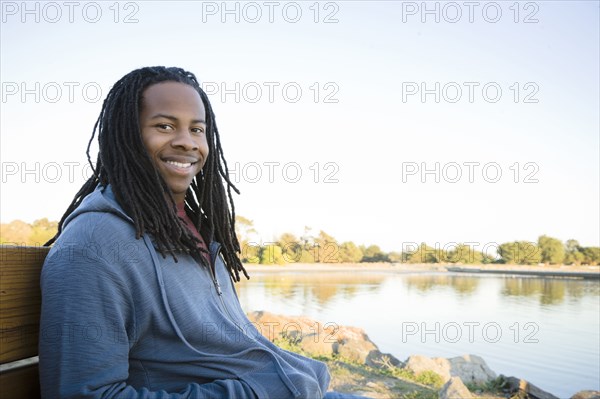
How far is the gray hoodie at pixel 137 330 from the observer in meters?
1.15

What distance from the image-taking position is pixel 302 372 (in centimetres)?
144

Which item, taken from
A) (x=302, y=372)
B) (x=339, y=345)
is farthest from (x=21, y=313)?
(x=339, y=345)

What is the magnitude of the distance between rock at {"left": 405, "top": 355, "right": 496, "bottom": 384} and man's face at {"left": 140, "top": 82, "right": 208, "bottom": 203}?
526 cm

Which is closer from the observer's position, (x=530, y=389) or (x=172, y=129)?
(x=172, y=129)

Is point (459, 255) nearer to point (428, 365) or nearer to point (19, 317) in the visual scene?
point (428, 365)

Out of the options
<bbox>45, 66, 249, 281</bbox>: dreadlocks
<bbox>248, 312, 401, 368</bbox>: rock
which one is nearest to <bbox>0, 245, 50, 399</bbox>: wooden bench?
<bbox>45, 66, 249, 281</bbox>: dreadlocks

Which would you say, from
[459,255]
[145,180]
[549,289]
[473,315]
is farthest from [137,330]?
[549,289]

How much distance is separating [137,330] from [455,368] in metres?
6.11

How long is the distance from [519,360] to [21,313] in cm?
848

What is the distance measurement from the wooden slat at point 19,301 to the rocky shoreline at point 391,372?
3624 mm

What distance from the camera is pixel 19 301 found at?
1229 millimetres

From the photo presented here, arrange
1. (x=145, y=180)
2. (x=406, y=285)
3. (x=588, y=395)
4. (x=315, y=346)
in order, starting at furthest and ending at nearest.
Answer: (x=406, y=285), (x=315, y=346), (x=588, y=395), (x=145, y=180)

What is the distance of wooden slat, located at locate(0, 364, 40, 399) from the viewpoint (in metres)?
1.20

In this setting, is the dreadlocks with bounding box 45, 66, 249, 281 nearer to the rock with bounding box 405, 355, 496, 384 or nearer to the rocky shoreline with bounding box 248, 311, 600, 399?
the rocky shoreline with bounding box 248, 311, 600, 399
